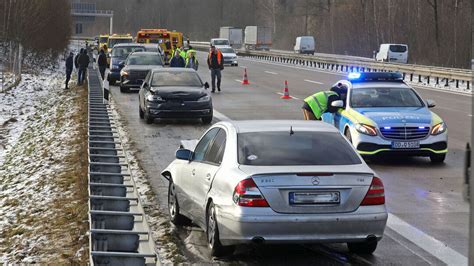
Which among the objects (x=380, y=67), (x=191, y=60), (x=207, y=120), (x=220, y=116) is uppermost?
(x=191, y=60)

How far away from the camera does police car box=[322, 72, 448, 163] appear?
15070 millimetres

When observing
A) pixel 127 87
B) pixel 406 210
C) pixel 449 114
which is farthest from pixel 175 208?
pixel 127 87

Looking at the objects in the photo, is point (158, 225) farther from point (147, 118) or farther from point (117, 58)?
point (117, 58)

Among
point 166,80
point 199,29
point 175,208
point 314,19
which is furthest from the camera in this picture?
point 199,29

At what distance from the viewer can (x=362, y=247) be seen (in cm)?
837

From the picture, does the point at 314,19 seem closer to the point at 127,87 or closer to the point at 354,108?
the point at 127,87

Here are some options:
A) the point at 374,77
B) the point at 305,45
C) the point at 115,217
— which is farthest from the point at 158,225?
the point at 305,45

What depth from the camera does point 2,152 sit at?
2372cm

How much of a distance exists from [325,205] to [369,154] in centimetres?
756

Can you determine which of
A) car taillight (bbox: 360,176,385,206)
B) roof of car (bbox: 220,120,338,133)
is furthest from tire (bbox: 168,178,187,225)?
car taillight (bbox: 360,176,385,206)

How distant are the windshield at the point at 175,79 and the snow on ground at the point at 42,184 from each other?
2.49 metres

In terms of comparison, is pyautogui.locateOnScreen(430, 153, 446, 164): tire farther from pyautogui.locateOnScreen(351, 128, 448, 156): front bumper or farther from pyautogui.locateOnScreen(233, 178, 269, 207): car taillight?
pyautogui.locateOnScreen(233, 178, 269, 207): car taillight

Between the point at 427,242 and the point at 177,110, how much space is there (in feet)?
44.8

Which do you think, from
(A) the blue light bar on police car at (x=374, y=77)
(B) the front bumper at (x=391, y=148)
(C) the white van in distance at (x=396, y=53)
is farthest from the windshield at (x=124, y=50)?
(B) the front bumper at (x=391, y=148)
